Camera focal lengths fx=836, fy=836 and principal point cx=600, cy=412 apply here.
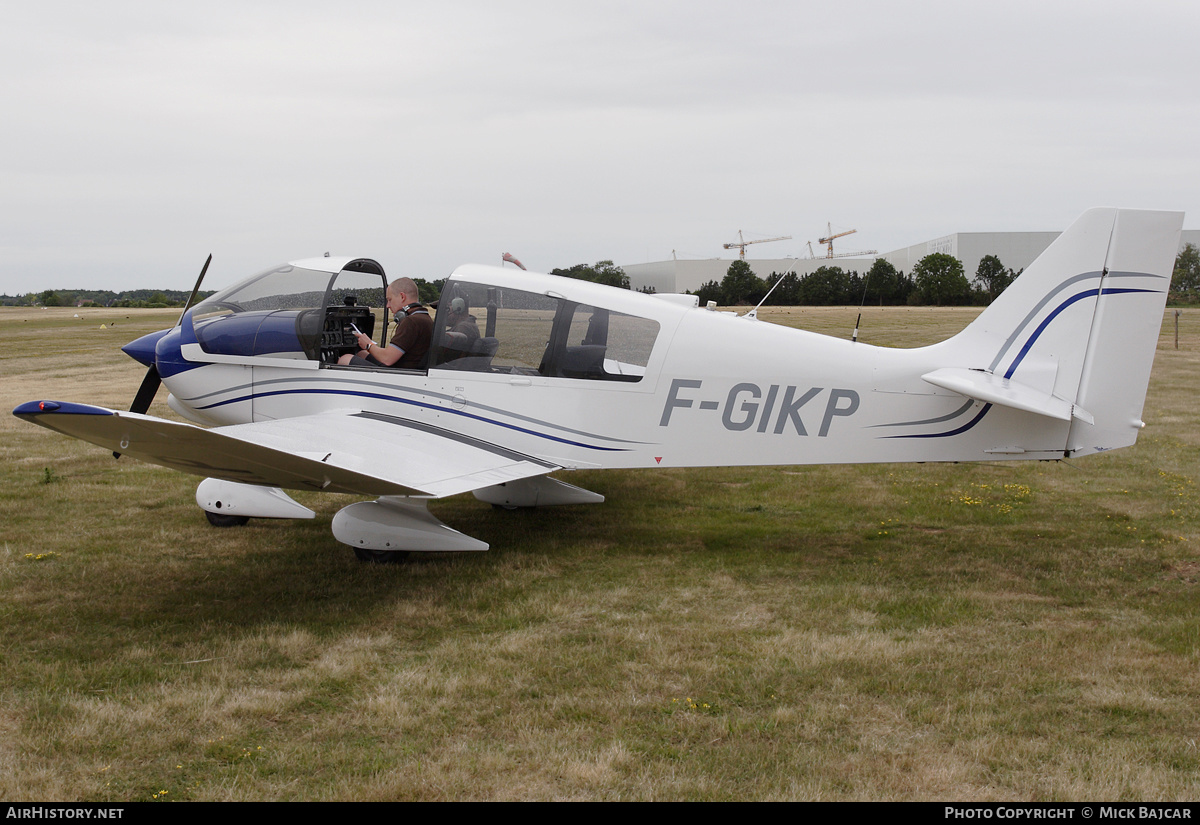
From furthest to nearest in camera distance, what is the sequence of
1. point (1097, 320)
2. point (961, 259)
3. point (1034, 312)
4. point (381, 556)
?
point (961, 259)
point (381, 556)
point (1034, 312)
point (1097, 320)

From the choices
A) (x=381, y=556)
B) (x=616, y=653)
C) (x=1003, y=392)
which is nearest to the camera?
(x=616, y=653)

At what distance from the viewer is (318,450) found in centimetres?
542

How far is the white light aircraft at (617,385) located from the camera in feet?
18.4

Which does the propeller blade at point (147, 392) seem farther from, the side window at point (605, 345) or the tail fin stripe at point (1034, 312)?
the tail fin stripe at point (1034, 312)

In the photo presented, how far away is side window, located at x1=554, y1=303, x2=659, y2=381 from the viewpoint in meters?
6.23

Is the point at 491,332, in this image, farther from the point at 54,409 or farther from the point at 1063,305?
the point at 1063,305

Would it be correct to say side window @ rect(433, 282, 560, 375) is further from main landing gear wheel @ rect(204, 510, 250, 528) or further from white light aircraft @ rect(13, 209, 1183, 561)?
main landing gear wheel @ rect(204, 510, 250, 528)

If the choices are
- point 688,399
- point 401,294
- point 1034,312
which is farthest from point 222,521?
point 1034,312

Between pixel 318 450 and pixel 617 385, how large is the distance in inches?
84.8

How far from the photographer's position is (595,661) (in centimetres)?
436

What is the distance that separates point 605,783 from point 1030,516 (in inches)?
226

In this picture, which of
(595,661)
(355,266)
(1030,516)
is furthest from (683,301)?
(595,661)

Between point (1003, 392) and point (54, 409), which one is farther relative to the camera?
point (1003, 392)

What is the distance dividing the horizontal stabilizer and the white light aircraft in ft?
0.06
